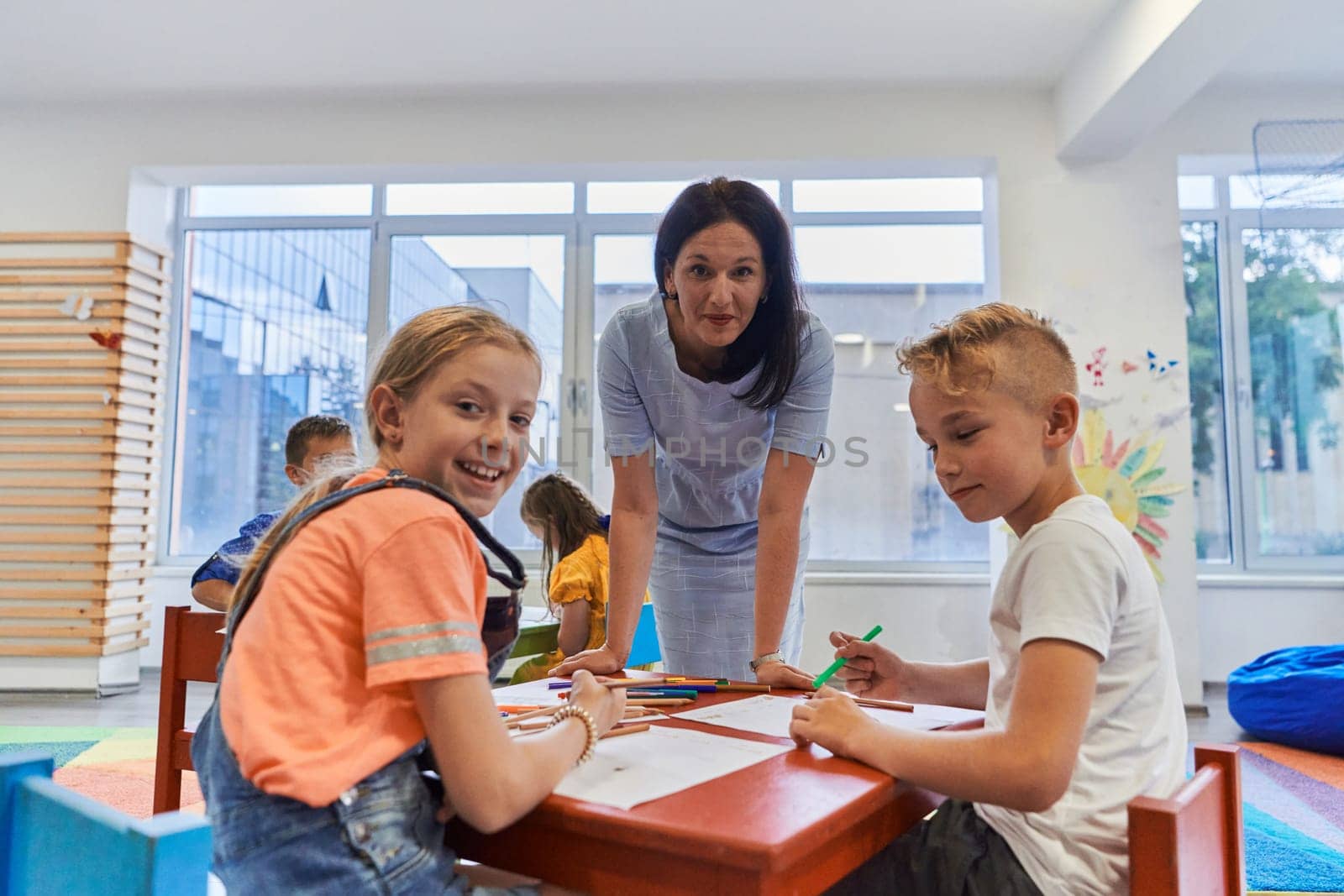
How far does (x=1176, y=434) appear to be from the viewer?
423 cm

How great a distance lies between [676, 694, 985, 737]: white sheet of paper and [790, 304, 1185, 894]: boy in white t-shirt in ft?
0.26

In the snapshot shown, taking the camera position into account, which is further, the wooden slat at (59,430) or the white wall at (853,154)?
the wooden slat at (59,430)

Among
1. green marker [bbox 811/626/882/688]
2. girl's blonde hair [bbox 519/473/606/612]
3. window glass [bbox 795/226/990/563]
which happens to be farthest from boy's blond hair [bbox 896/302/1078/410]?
window glass [bbox 795/226/990/563]

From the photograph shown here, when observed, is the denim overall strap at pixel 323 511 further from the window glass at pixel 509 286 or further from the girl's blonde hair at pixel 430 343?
the window glass at pixel 509 286

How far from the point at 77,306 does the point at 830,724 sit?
4894 mm

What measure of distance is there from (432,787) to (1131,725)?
0.67 m

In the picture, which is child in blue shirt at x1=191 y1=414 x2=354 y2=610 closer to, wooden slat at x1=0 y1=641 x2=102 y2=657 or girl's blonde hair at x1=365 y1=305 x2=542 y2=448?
girl's blonde hair at x1=365 y1=305 x2=542 y2=448

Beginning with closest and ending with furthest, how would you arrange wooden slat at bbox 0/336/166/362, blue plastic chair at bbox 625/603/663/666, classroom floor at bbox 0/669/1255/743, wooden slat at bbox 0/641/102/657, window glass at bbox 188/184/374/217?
blue plastic chair at bbox 625/603/663/666 < classroom floor at bbox 0/669/1255/743 < wooden slat at bbox 0/641/102/657 < wooden slat at bbox 0/336/166/362 < window glass at bbox 188/184/374/217

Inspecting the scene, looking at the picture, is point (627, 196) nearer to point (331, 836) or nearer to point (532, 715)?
point (532, 715)

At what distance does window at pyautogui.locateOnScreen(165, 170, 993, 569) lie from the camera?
4.87 metres

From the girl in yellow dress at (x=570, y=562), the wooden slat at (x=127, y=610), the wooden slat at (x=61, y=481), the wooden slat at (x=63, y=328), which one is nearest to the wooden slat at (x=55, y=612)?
the wooden slat at (x=127, y=610)

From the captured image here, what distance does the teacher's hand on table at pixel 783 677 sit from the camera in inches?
53.6

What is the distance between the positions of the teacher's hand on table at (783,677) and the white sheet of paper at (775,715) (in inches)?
4.9

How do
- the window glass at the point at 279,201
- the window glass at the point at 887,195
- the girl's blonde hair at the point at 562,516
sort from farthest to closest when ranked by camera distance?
the window glass at the point at 279,201, the window glass at the point at 887,195, the girl's blonde hair at the point at 562,516
